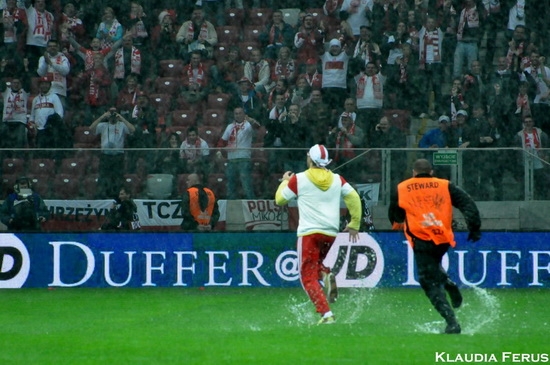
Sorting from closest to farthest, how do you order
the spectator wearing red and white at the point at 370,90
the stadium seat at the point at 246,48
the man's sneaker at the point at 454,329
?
the man's sneaker at the point at 454,329
the spectator wearing red and white at the point at 370,90
the stadium seat at the point at 246,48

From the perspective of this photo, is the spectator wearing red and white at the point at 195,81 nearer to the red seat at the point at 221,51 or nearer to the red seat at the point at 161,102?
the red seat at the point at 161,102

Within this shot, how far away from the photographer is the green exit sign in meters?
18.4

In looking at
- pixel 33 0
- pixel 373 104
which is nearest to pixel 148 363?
pixel 373 104

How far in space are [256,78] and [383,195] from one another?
596 centimetres

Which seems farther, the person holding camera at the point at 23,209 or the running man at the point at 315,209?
the person holding camera at the point at 23,209

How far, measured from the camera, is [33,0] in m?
24.9

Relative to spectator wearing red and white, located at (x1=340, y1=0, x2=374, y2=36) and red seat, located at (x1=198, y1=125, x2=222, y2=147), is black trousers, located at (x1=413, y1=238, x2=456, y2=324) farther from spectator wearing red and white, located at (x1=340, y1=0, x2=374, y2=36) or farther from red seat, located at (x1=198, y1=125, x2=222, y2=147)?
spectator wearing red and white, located at (x1=340, y1=0, x2=374, y2=36)

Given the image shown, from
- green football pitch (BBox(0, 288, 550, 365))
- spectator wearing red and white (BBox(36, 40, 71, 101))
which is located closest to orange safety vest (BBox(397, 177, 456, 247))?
green football pitch (BBox(0, 288, 550, 365))

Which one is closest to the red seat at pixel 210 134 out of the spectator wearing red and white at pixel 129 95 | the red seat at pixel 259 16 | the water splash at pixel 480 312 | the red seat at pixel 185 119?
the red seat at pixel 185 119

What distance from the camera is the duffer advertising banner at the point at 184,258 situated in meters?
18.5

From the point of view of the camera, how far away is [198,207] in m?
18.9

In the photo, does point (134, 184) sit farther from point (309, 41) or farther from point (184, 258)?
point (309, 41)

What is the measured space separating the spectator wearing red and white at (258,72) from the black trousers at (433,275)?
462 inches

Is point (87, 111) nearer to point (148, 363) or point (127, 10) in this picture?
point (127, 10)
